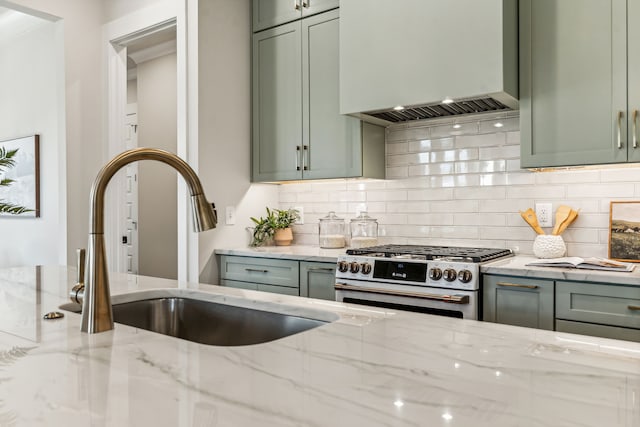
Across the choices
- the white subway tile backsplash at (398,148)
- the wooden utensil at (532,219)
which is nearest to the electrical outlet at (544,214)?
the wooden utensil at (532,219)

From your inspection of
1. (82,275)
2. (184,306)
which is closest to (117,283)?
(184,306)

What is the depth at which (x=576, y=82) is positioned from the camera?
96.2 inches

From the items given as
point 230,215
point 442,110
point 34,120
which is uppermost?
point 34,120

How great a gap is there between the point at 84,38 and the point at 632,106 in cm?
367

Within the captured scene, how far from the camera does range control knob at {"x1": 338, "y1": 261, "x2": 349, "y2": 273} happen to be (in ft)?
9.11

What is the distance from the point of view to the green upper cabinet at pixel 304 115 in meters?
3.26

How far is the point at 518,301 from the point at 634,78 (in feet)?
3.70

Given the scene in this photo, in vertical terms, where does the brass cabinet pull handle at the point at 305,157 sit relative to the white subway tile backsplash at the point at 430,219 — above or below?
above

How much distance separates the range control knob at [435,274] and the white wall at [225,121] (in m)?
1.57

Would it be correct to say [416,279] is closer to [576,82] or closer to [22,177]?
[576,82]

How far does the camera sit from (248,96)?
3756mm

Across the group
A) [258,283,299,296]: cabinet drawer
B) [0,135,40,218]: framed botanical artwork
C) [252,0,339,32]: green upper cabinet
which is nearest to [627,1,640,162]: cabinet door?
[252,0,339,32]: green upper cabinet

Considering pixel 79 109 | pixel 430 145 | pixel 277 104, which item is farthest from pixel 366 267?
pixel 79 109

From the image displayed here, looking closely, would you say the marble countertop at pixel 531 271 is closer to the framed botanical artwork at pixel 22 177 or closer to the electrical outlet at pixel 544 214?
the electrical outlet at pixel 544 214
